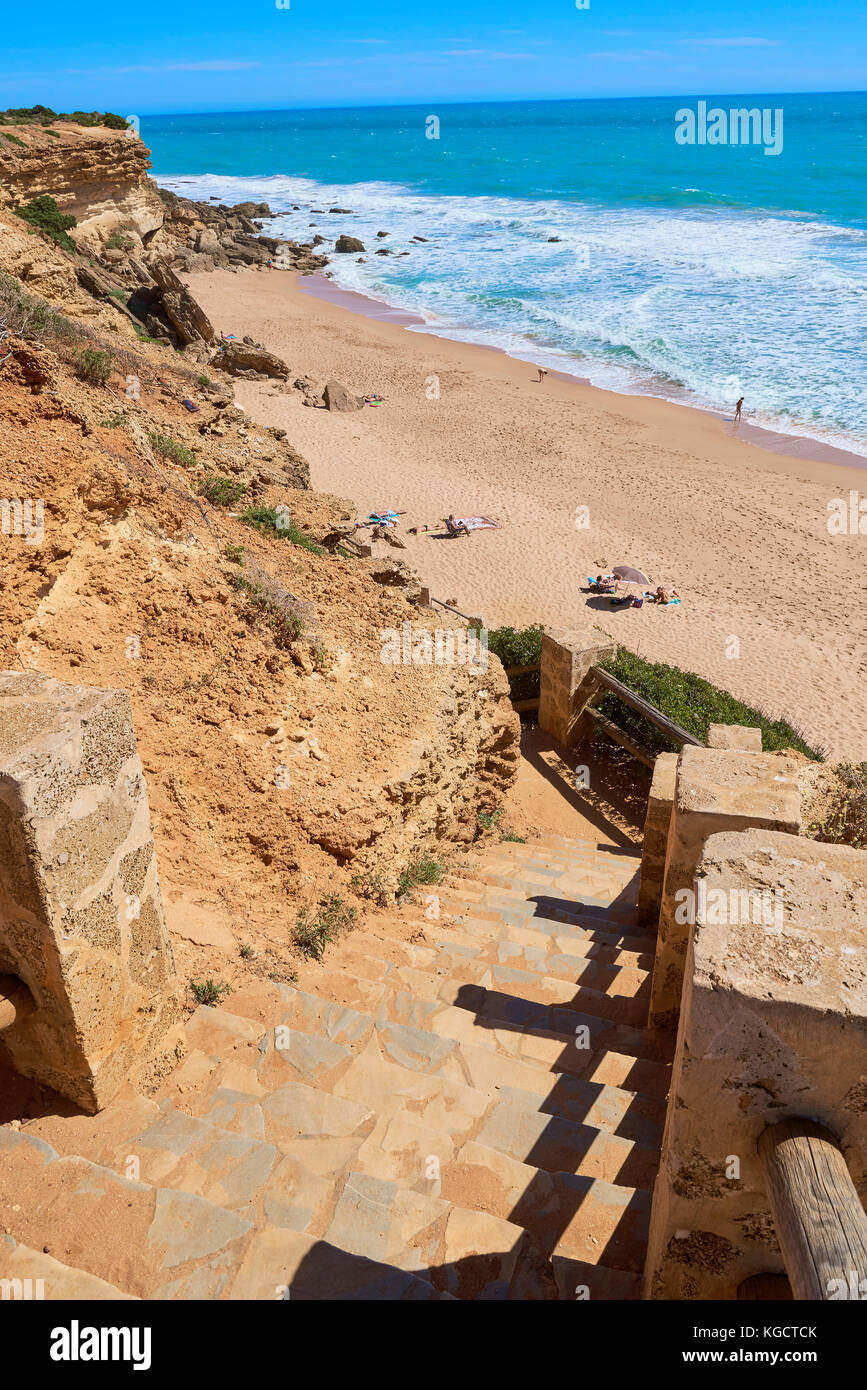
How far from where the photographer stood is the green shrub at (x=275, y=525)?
8.95m

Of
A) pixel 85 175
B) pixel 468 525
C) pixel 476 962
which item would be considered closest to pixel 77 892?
pixel 476 962

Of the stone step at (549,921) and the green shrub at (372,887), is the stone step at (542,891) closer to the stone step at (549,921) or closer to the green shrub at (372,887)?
the stone step at (549,921)

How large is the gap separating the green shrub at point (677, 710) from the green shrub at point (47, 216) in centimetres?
1905

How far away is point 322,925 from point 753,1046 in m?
3.60

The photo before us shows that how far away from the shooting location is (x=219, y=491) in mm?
8906

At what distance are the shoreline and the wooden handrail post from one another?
81.3 ft

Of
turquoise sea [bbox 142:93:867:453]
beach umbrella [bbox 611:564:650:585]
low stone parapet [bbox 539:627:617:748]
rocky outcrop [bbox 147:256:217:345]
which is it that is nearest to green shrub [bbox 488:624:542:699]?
low stone parapet [bbox 539:627:617:748]

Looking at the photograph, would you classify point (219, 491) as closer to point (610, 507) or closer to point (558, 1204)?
point (558, 1204)

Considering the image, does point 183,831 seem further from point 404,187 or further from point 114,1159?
point 404,187

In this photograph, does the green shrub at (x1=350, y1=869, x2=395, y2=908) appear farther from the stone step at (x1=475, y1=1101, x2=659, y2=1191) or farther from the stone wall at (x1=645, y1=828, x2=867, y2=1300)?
the stone wall at (x1=645, y1=828, x2=867, y2=1300)

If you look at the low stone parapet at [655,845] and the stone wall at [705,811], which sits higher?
the stone wall at [705,811]

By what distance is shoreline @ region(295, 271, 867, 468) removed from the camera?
80.4 feet

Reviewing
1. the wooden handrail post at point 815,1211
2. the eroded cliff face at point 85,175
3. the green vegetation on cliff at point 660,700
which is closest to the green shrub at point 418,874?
the green vegetation on cliff at point 660,700
